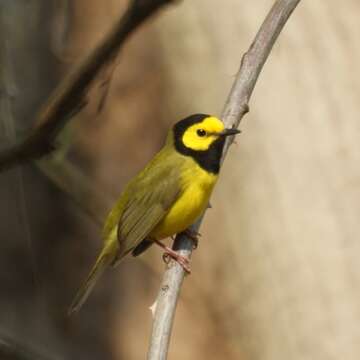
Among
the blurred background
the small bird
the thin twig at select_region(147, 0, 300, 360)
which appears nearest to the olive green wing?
the small bird

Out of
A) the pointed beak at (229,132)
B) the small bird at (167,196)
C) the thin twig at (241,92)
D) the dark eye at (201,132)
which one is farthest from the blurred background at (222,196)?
the thin twig at (241,92)

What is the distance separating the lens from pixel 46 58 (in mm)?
7391

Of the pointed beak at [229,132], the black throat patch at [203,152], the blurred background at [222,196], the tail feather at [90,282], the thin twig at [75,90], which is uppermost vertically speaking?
the blurred background at [222,196]

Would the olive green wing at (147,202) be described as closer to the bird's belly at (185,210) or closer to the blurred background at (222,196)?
the bird's belly at (185,210)

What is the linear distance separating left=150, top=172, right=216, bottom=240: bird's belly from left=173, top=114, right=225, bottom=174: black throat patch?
82 mm

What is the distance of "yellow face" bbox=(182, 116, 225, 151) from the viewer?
438cm

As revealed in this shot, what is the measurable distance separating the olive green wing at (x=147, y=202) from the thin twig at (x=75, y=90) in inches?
113

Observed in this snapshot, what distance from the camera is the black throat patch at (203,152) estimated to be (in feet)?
15.2

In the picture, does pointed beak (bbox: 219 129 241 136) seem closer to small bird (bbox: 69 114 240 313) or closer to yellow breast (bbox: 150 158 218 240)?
small bird (bbox: 69 114 240 313)

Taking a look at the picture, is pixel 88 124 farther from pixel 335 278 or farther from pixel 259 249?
pixel 335 278

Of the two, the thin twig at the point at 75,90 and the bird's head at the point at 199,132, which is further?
the bird's head at the point at 199,132

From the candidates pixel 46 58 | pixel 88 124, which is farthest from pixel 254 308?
pixel 46 58

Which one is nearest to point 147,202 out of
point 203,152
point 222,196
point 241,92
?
point 203,152

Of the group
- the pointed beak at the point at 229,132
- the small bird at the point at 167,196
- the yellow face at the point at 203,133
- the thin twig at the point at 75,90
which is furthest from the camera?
the small bird at the point at 167,196
